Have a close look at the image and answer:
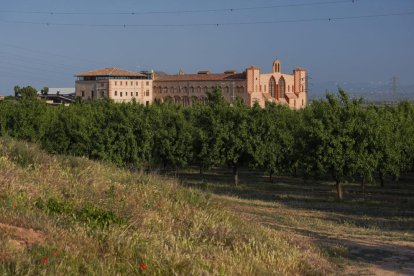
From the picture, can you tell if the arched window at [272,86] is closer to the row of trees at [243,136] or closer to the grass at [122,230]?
the row of trees at [243,136]

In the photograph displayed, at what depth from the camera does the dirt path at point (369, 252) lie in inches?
389

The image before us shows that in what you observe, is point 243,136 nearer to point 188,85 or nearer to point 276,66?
point 188,85

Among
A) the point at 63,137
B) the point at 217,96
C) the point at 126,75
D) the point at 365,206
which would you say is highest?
the point at 126,75

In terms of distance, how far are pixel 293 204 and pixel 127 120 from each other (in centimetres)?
1845

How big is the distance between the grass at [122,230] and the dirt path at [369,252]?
81cm

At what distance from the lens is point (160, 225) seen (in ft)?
33.9

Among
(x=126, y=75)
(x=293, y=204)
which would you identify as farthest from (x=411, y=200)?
(x=126, y=75)

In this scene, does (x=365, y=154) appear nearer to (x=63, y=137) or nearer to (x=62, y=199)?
(x=62, y=199)

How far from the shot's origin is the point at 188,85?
100 metres

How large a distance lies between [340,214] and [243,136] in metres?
13.6

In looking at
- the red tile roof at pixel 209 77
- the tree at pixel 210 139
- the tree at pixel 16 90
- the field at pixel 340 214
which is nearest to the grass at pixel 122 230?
the field at pixel 340 214

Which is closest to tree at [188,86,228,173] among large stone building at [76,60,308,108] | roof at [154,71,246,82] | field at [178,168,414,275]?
field at [178,168,414,275]

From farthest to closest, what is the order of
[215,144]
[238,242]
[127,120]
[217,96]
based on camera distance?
[217,96] → [127,120] → [215,144] → [238,242]

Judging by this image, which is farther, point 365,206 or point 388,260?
point 365,206
